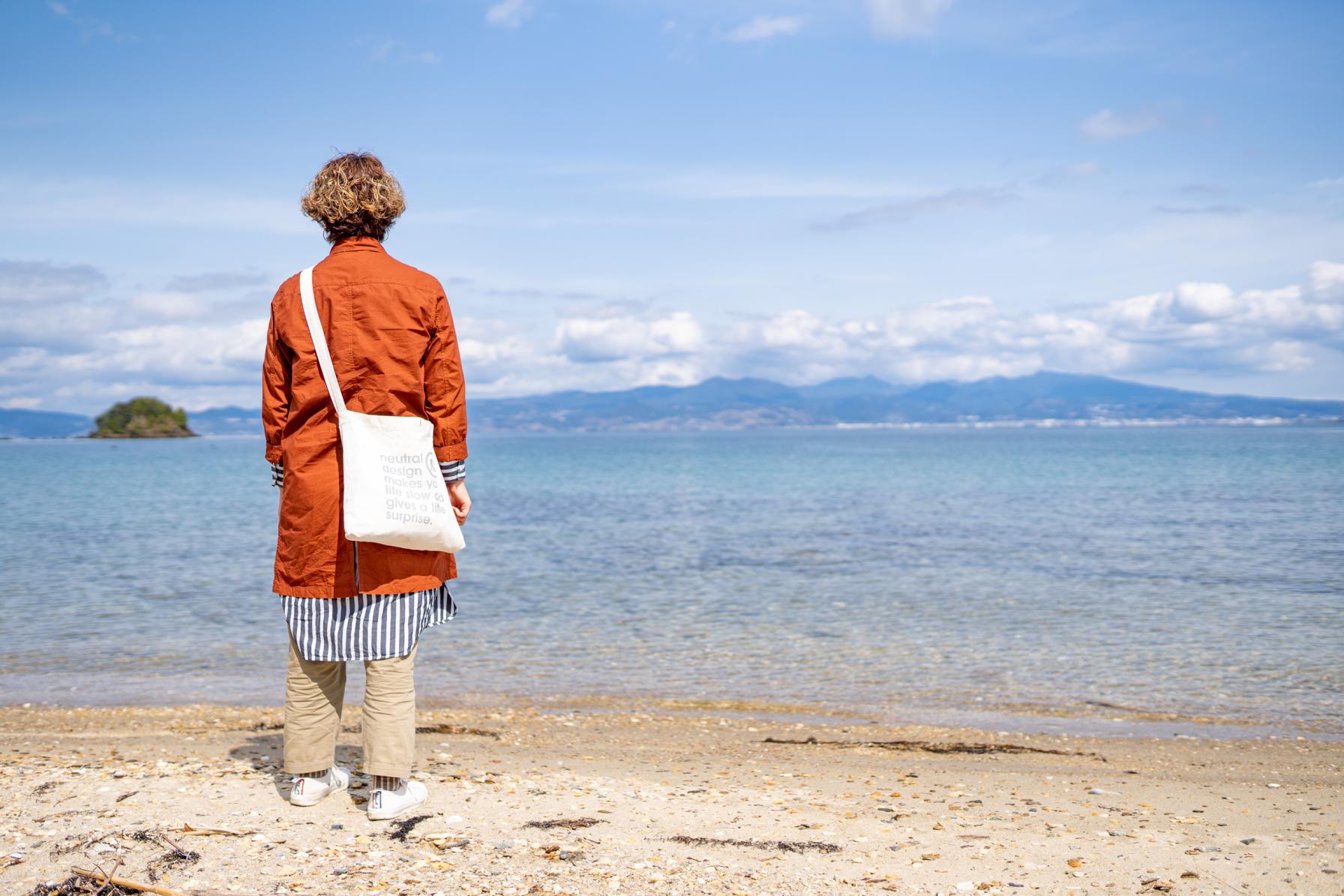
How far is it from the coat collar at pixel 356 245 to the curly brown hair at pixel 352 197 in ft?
0.06

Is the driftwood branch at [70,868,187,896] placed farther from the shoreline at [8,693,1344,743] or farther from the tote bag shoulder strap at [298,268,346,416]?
the shoreline at [8,693,1344,743]

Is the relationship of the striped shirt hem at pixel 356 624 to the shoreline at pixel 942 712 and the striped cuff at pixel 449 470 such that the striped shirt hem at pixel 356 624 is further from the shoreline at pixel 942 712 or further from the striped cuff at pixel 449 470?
the shoreline at pixel 942 712

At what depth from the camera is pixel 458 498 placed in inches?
167

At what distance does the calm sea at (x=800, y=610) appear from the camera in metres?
9.03

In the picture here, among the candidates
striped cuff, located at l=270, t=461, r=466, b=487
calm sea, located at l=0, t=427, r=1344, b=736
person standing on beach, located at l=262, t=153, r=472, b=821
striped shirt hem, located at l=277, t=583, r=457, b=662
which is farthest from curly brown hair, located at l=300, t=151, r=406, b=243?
calm sea, located at l=0, t=427, r=1344, b=736

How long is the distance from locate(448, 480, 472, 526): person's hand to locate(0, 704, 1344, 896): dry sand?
1.41 m

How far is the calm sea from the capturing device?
903cm

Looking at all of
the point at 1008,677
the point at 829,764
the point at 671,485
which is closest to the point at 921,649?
the point at 1008,677

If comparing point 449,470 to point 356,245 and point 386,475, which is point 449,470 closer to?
point 386,475

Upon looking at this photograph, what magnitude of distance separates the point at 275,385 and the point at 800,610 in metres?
9.87

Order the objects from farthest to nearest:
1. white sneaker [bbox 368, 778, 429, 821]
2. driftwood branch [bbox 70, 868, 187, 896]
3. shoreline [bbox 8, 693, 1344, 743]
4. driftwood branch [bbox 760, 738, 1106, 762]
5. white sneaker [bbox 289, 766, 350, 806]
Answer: shoreline [bbox 8, 693, 1344, 743]
driftwood branch [bbox 760, 738, 1106, 762]
white sneaker [bbox 289, 766, 350, 806]
white sneaker [bbox 368, 778, 429, 821]
driftwood branch [bbox 70, 868, 187, 896]

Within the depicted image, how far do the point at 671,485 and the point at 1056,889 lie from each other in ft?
141

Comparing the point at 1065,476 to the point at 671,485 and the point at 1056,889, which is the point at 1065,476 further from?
the point at 1056,889

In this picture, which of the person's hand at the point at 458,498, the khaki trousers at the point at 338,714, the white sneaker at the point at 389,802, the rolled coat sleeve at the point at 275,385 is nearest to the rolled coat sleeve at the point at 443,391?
the person's hand at the point at 458,498
